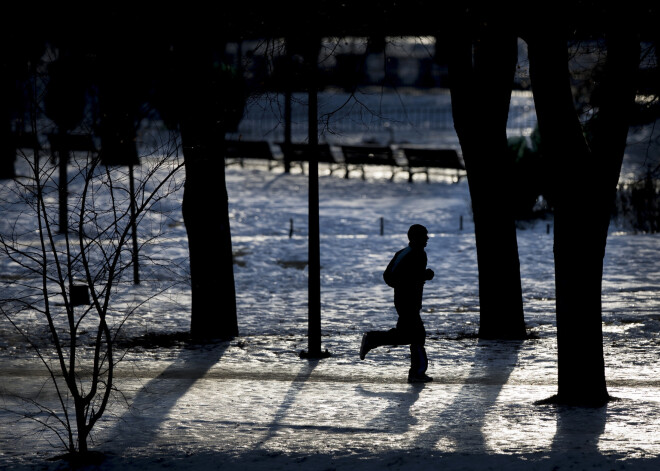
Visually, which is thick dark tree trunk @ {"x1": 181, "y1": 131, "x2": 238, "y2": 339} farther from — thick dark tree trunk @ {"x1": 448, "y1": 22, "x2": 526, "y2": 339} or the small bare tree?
thick dark tree trunk @ {"x1": 448, "y1": 22, "x2": 526, "y2": 339}

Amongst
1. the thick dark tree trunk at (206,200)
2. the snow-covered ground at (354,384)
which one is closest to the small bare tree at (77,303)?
the snow-covered ground at (354,384)

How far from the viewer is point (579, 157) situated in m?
9.20

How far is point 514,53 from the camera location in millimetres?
13469

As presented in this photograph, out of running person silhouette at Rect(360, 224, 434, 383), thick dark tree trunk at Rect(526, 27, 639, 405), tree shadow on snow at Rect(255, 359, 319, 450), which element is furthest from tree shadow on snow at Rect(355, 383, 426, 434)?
thick dark tree trunk at Rect(526, 27, 639, 405)

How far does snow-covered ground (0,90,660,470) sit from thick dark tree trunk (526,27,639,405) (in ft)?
4.05

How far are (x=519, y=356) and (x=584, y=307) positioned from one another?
328 centimetres

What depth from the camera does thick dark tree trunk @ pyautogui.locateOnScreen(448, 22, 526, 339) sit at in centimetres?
1325

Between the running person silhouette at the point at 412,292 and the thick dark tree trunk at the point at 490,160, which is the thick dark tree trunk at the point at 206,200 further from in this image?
the running person silhouette at the point at 412,292

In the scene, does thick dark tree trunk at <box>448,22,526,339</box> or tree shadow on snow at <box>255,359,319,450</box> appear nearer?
tree shadow on snow at <box>255,359,319,450</box>

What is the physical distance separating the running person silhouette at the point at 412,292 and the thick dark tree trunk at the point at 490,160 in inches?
113

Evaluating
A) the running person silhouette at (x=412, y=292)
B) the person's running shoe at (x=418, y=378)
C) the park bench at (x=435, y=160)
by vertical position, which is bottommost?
the person's running shoe at (x=418, y=378)

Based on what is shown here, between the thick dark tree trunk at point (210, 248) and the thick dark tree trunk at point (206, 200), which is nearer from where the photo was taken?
the thick dark tree trunk at point (206, 200)

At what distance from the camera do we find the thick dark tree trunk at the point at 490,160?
43.5 feet

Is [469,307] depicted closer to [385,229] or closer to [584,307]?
[584,307]
